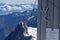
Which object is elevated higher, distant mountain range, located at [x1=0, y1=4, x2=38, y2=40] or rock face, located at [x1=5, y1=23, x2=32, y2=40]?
distant mountain range, located at [x1=0, y1=4, x2=38, y2=40]

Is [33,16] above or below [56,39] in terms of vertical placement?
above

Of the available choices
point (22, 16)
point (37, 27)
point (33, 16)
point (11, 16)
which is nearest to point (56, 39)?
point (37, 27)

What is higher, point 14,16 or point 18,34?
point 14,16

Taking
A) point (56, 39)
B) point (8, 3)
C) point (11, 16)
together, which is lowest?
point (56, 39)

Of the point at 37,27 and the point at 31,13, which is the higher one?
the point at 31,13

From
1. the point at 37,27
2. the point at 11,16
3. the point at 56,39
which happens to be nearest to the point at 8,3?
the point at 11,16

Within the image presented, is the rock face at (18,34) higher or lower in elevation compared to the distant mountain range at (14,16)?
lower

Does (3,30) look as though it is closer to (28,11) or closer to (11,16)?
(11,16)

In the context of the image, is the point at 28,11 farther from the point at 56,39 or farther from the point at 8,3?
the point at 56,39

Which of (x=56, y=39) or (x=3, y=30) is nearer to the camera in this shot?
(x=56, y=39)
